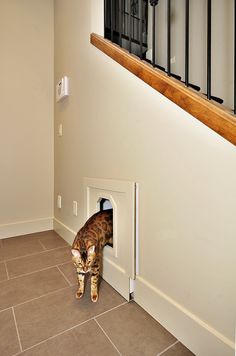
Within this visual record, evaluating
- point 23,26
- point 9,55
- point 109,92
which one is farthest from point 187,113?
point 23,26

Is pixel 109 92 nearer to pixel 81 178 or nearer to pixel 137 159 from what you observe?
pixel 137 159

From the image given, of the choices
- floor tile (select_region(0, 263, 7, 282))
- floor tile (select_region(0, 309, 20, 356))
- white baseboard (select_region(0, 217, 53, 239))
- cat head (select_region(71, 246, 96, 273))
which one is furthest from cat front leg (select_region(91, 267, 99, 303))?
white baseboard (select_region(0, 217, 53, 239))

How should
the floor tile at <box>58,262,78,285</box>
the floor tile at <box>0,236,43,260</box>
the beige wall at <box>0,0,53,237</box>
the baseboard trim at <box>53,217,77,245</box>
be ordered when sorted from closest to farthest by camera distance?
the floor tile at <box>58,262,78,285</box> → the floor tile at <box>0,236,43,260</box> → the baseboard trim at <box>53,217,77,245</box> → the beige wall at <box>0,0,53,237</box>

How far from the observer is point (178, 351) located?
84 centimetres

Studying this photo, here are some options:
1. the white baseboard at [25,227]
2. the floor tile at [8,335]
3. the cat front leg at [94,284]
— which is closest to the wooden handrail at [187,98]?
the cat front leg at [94,284]

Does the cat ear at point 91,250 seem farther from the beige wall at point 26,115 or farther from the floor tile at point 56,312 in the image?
the beige wall at point 26,115

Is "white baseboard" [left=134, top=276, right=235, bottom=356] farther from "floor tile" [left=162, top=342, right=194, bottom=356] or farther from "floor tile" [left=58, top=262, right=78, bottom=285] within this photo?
"floor tile" [left=58, top=262, right=78, bottom=285]

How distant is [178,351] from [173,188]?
0.70 metres

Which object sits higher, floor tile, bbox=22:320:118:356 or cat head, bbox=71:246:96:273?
cat head, bbox=71:246:96:273

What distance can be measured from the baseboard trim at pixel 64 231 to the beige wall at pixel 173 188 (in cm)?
82

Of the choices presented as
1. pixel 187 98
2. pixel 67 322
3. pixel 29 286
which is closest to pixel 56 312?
pixel 67 322

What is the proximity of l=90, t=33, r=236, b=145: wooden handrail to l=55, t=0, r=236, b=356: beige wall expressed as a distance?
43 mm

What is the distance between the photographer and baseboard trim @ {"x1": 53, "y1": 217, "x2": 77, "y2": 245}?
6.52 ft

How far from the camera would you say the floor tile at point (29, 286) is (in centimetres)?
118
